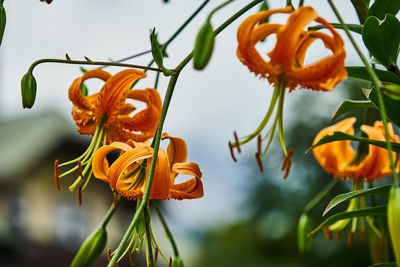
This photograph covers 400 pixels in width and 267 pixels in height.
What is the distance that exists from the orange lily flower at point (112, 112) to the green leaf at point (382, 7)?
0.31m

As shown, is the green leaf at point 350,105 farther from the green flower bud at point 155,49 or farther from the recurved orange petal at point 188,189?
the green flower bud at point 155,49

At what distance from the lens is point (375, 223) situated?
3.05 feet

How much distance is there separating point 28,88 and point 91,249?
0.22 meters

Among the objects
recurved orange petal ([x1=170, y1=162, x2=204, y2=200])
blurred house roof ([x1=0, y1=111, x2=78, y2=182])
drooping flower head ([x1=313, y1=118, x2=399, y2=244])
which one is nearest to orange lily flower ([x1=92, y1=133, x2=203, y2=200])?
recurved orange petal ([x1=170, y1=162, x2=204, y2=200])

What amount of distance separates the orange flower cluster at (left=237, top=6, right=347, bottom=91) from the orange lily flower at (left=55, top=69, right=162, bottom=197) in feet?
0.73

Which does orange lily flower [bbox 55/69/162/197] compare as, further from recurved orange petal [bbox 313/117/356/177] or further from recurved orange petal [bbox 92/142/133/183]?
recurved orange petal [bbox 313/117/356/177]


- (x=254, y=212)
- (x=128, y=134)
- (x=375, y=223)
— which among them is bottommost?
(x=254, y=212)

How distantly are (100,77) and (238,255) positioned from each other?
970cm

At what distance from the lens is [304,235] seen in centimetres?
93

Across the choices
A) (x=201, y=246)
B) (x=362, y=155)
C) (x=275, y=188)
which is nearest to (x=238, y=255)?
(x=275, y=188)

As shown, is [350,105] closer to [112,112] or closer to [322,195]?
[322,195]

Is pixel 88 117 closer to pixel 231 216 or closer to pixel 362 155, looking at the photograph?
pixel 362 155

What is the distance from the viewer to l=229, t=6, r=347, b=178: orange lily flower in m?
0.56

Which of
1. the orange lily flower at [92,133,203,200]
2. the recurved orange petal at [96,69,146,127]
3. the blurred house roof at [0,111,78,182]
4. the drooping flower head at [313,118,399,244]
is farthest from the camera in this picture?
the blurred house roof at [0,111,78,182]
